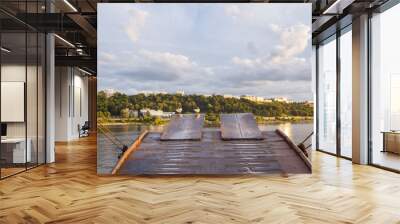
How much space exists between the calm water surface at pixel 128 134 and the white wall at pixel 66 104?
30.0 ft

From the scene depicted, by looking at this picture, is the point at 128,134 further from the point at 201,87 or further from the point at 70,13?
the point at 70,13

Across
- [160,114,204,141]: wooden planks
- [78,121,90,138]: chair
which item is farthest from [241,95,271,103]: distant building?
[78,121,90,138]: chair

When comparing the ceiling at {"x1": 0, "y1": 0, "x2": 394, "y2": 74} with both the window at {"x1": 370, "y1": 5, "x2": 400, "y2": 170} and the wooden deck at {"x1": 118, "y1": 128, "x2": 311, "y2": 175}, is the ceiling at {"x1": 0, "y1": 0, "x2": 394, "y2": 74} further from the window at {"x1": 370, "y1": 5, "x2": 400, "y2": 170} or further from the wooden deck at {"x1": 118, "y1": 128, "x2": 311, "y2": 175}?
the wooden deck at {"x1": 118, "y1": 128, "x2": 311, "y2": 175}

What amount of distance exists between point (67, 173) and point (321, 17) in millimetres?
5650

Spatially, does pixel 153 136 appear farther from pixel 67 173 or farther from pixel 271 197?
pixel 271 197

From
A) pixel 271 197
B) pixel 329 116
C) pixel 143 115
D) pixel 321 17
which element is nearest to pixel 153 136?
pixel 143 115

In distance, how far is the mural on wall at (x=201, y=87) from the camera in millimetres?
6301

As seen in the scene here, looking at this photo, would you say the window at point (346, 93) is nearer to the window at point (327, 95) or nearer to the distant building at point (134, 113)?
the window at point (327, 95)

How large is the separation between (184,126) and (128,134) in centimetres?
91

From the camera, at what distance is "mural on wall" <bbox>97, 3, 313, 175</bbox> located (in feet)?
20.7

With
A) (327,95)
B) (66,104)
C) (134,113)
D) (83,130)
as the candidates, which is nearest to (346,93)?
(327,95)

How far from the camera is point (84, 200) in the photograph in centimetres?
477

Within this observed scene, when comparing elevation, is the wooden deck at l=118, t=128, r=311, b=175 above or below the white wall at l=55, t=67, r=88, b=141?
below

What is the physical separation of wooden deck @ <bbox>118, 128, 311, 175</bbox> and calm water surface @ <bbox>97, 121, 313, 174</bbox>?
0.16m
